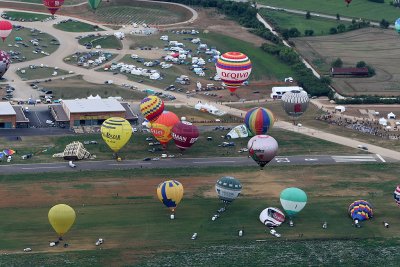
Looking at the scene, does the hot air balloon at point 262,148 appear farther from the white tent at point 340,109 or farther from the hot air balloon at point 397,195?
the white tent at point 340,109

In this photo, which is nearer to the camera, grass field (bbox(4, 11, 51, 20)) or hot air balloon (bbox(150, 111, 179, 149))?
hot air balloon (bbox(150, 111, 179, 149))

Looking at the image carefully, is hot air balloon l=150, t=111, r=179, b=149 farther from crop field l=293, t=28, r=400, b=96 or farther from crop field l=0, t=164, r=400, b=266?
crop field l=293, t=28, r=400, b=96

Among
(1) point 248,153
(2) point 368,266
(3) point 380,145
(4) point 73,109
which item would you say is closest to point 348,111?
(3) point 380,145

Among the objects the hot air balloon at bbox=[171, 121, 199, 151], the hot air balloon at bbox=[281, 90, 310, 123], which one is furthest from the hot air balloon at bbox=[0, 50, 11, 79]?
the hot air balloon at bbox=[281, 90, 310, 123]

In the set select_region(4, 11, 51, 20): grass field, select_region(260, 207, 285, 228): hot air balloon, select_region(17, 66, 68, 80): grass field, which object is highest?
select_region(260, 207, 285, 228): hot air balloon

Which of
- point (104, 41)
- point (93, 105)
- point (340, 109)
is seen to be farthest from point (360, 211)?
point (104, 41)

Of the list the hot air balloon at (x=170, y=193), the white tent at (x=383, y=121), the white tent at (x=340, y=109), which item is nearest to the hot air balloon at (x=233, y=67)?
the white tent at (x=340, y=109)

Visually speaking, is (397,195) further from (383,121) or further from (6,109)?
(6,109)
